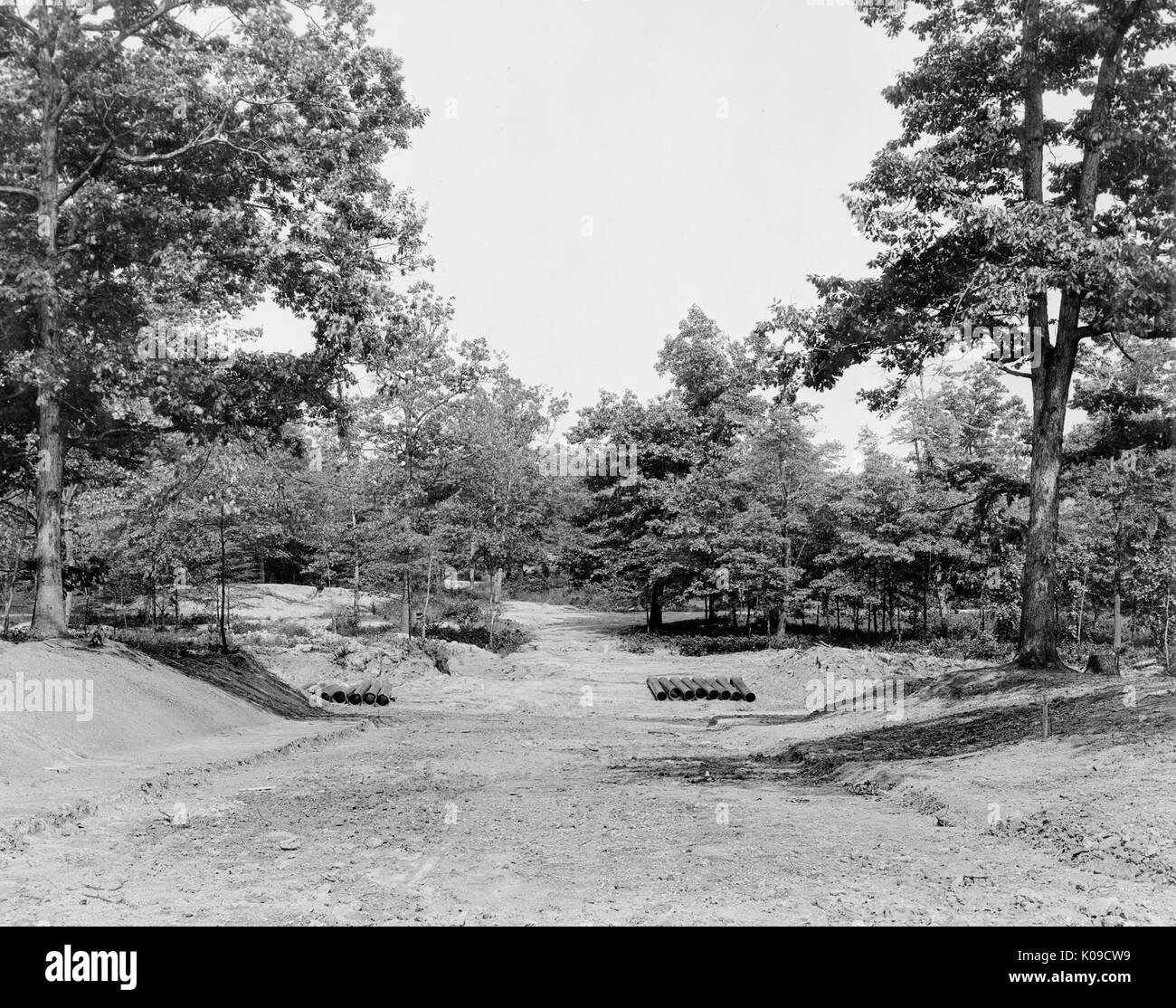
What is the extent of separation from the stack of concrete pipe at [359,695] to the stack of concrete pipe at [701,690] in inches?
297

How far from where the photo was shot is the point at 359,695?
77.4 feet

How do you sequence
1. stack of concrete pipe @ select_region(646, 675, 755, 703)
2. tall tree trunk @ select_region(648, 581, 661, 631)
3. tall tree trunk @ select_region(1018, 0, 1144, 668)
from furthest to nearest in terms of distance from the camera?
tall tree trunk @ select_region(648, 581, 661, 631) < stack of concrete pipe @ select_region(646, 675, 755, 703) < tall tree trunk @ select_region(1018, 0, 1144, 668)

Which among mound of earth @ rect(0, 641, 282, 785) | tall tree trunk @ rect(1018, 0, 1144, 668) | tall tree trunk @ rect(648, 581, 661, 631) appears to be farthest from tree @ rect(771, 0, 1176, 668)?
tall tree trunk @ rect(648, 581, 661, 631)

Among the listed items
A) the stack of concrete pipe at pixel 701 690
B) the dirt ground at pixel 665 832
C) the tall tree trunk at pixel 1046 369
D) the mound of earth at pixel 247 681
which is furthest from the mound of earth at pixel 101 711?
the tall tree trunk at pixel 1046 369

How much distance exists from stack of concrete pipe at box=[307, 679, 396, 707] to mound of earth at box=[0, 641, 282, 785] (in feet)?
14.8

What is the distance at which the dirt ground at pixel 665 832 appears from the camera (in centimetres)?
598

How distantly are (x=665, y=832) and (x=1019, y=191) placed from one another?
15.9 meters

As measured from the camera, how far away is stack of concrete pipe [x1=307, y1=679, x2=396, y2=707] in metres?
23.4

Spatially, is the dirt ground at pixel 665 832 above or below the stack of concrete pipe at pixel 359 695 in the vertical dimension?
above

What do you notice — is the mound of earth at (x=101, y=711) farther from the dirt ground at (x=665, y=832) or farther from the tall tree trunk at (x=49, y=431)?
the dirt ground at (x=665, y=832)

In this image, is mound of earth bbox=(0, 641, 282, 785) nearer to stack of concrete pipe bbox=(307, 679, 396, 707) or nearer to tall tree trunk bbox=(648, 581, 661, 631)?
stack of concrete pipe bbox=(307, 679, 396, 707)

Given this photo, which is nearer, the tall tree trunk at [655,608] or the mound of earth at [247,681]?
the mound of earth at [247,681]
